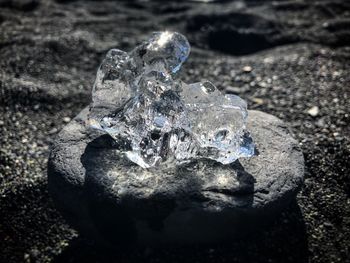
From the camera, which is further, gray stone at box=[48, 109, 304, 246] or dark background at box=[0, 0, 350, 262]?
dark background at box=[0, 0, 350, 262]

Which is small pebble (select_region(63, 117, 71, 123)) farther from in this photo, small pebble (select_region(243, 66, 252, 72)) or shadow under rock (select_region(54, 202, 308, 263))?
small pebble (select_region(243, 66, 252, 72))

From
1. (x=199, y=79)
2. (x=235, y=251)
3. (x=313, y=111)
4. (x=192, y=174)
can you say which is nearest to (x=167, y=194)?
(x=192, y=174)

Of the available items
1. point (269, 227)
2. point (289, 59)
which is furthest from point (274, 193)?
point (289, 59)

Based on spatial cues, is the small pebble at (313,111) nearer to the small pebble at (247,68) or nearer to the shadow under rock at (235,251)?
the small pebble at (247,68)

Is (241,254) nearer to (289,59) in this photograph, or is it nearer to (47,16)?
(289,59)

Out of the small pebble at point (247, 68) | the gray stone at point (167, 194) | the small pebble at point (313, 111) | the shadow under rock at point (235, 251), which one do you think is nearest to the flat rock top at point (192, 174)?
the gray stone at point (167, 194)

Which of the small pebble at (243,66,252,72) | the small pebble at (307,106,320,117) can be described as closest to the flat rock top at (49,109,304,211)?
the small pebble at (307,106,320,117)
